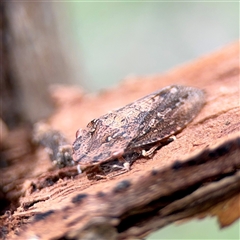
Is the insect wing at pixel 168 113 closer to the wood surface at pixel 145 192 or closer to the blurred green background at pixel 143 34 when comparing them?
the wood surface at pixel 145 192

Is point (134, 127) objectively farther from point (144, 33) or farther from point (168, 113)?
point (144, 33)

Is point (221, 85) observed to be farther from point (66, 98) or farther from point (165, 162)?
point (66, 98)

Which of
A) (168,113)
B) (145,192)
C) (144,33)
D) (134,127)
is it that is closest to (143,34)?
(144,33)

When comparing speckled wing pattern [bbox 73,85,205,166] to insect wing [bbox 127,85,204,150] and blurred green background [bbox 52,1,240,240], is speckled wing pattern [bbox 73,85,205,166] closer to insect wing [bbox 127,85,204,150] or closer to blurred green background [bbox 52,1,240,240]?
insect wing [bbox 127,85,204,150]

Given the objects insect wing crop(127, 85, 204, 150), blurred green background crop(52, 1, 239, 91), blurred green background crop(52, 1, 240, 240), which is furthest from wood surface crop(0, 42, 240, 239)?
blurred green background crop(52, 1, 239, 91)

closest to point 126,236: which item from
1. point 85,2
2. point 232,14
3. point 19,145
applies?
point 19,145

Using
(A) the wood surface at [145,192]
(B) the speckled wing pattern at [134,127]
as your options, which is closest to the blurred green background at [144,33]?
(B) the speckled wing pattern at [134,127]
